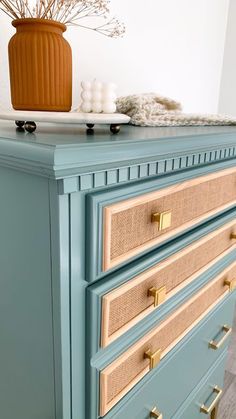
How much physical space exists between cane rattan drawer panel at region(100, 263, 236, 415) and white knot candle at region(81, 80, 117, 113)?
425 mm

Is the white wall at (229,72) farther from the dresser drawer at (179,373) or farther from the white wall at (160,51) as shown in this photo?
the dresser drawer at (179,373)

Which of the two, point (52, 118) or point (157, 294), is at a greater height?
point (52, 118)

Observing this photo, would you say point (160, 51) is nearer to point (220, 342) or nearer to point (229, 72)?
point (229, 72)

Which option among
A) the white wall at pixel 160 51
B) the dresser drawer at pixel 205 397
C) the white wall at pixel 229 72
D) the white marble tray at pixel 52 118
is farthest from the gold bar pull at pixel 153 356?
the white wall at pixel 229 72


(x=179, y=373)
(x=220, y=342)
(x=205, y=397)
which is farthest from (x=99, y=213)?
(x=205, y=397)

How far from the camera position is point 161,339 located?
0.70m

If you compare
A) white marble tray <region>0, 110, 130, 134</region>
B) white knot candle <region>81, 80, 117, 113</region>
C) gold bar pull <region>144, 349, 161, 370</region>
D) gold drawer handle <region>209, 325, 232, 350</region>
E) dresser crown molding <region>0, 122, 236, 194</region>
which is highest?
white knot candle <region>81, 80, 117, 113</region>

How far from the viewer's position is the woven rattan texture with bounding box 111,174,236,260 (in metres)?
0.50

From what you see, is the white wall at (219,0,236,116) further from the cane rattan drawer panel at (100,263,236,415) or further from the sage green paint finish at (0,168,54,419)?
the sage green paint finish at (0,168,54,419)

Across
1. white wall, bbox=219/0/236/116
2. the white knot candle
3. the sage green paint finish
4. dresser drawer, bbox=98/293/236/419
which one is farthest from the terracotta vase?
Answer: white wall, bbox=219/0/236/116

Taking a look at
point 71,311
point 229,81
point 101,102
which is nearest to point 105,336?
point 71,311

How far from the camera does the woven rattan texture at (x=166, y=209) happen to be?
1.63 ft

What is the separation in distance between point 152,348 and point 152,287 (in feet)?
0.50

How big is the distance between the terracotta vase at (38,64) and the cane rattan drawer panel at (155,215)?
9.5 inches
